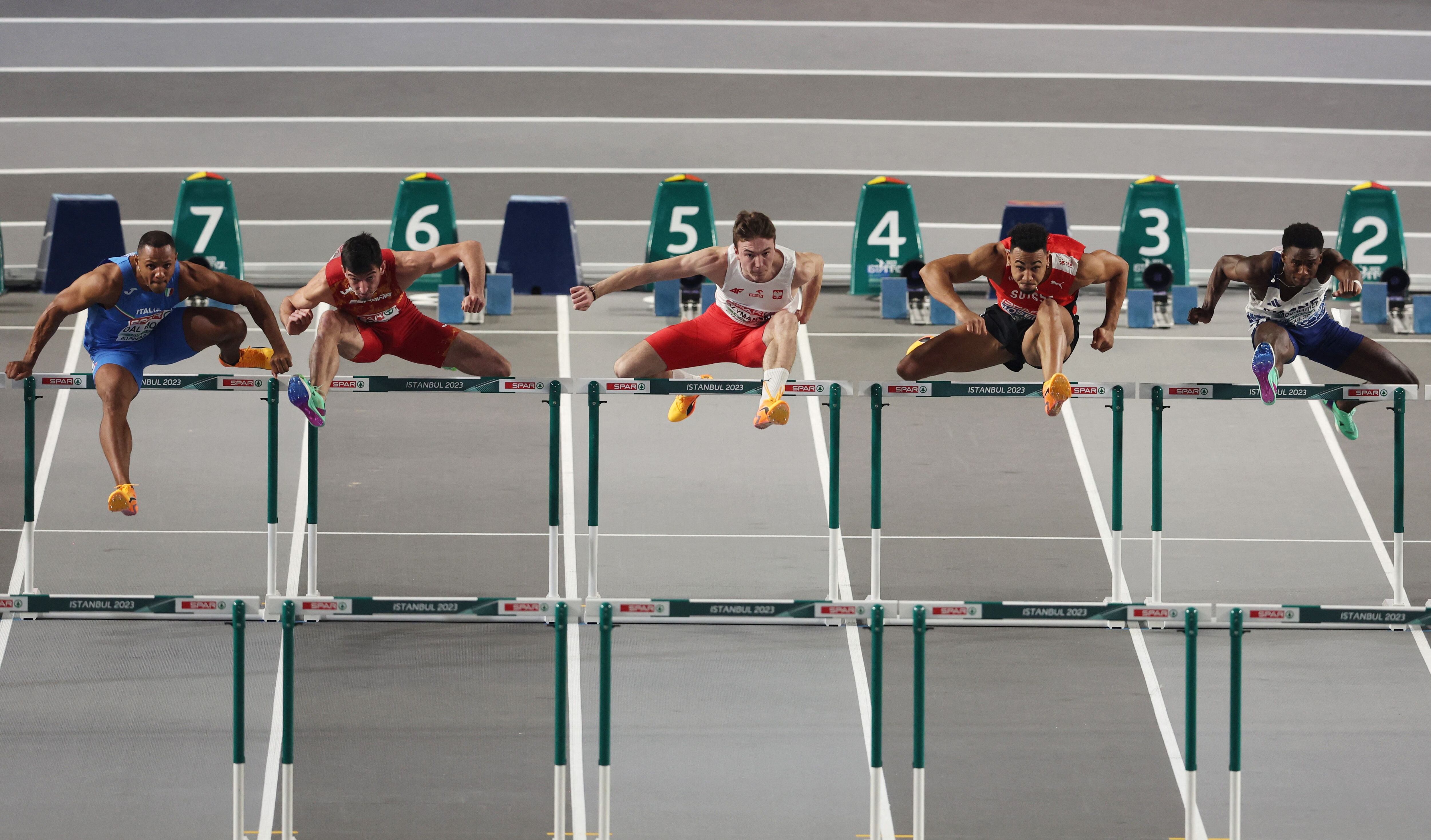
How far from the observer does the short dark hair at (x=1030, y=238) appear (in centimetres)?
1052

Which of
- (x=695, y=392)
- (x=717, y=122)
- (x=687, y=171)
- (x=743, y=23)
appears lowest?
(x=695, y=392)

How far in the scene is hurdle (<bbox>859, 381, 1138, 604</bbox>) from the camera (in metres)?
10.6

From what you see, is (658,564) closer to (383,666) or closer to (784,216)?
(383,666)

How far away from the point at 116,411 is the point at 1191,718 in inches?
207

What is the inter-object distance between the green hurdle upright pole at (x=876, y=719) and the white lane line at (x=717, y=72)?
32.0ft

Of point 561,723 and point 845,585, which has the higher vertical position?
point 845,585

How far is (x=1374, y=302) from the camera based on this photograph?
1576 centimetres

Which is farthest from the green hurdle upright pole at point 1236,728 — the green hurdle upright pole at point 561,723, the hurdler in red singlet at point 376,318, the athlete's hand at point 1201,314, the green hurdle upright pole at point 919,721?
the hurdler in red singlet at point 376,318

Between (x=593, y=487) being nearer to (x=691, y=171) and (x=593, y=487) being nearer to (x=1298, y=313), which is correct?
(x=1298, y=313)

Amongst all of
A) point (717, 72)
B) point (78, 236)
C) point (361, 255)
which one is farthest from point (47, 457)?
point (717, 72)

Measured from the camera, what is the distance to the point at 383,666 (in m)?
11.9

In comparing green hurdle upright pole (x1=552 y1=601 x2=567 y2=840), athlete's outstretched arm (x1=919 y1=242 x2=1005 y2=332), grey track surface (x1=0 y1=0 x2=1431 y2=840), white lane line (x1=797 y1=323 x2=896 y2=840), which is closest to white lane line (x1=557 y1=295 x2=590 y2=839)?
grey track surface (x1=0 y1=0 x2=1431 y2=840)

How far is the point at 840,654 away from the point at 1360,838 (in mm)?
3012

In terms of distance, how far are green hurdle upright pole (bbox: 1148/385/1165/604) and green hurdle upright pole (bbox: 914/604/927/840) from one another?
246cm
